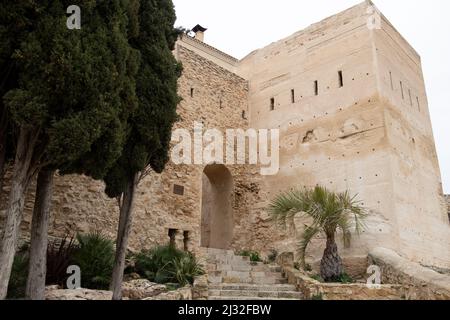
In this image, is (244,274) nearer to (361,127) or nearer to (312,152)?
(312,152)

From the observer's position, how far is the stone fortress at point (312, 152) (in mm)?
10328

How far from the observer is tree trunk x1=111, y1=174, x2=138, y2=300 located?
648 centimetres

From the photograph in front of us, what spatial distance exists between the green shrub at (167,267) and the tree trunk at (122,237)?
3.82 ft

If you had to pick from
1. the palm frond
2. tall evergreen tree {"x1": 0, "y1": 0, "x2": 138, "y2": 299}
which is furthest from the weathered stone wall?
the palm frond

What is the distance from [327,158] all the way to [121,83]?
756 centimetres

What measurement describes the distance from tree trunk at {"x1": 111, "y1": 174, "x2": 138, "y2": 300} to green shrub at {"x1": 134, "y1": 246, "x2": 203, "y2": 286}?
3.82ft

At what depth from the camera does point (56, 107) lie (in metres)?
5.33

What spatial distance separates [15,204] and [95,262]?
2337mm

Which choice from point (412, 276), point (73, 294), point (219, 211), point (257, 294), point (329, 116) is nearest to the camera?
point (73, 294)

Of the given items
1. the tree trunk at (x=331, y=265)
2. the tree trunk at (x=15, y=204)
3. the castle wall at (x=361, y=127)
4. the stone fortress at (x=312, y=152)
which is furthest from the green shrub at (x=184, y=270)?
the castle wall at (x=361, y=127)

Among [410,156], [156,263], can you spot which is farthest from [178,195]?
[410,156]

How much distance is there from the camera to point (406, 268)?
27.4 feet

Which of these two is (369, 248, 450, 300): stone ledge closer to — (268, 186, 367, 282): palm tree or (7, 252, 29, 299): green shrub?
(268, 186, 367, 282): palm tree
